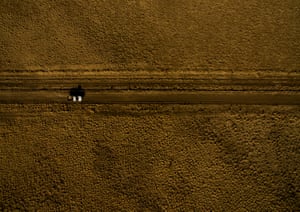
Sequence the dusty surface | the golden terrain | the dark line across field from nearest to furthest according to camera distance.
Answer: the golden terrain → the dark line across field → the dusty surface

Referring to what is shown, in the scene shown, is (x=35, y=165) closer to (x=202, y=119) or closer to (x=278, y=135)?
(x=202, y=119)

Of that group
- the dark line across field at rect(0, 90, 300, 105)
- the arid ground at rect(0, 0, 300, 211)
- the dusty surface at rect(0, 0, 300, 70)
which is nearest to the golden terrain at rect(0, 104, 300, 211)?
the arid ground at rect(0, 0, 300, 211)

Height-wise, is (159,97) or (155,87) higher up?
(155,87)

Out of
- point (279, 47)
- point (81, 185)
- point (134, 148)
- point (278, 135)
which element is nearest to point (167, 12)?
point (279, 47)

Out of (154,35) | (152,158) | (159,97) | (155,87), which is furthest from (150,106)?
(154,35)

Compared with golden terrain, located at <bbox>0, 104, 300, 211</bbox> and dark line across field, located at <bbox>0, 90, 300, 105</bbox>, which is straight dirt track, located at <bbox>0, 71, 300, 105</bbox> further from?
golden terrain, located at <bbox>0, 104, 300, 211</bbox>

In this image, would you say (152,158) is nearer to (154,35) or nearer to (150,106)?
(150,106)

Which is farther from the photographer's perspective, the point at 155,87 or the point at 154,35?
the point at 154,35

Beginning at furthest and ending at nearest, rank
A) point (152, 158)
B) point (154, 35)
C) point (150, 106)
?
point (154, 35) → point (150, 106) → point (152, 158)
